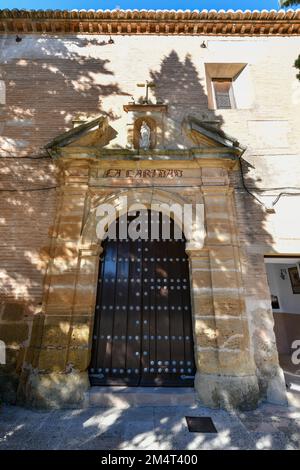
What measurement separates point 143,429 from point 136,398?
671 millimetres

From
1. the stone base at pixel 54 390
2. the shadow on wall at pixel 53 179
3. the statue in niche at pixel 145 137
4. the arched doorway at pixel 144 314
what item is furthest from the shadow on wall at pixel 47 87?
the stone base at pixel 54 390

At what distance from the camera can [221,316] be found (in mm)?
3424

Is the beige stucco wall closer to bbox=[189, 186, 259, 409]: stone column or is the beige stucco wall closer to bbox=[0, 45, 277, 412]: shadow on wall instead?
bbox=[0, 45, 277, 412]: shadow on wall

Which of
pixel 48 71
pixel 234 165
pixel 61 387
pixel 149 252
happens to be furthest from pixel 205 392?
pixel 48 71

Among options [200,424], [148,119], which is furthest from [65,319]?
[148,119]

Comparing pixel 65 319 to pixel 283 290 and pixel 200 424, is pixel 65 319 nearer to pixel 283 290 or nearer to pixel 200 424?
pixel 200 424

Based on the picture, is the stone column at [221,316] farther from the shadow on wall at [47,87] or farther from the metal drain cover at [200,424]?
the shadow on wall at [47,87]

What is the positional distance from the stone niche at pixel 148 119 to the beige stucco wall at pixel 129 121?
4.2 inches

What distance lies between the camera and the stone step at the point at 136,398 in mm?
3084

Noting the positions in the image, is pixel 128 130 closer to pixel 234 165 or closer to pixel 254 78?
pixel 234 165

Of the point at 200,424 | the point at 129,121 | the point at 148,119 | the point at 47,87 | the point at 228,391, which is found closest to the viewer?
the point at 200,424

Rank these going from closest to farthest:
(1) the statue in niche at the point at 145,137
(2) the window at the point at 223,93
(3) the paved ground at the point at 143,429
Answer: (3) the paved ground at the point at 143,429
(1) the statue in niche at the point at 145,137
(2) the window at the point at 223,93
